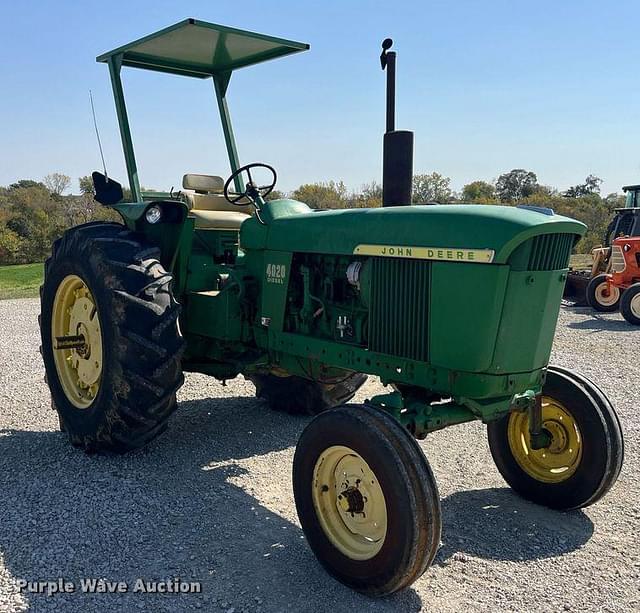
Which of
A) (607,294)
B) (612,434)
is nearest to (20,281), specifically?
(607,294)

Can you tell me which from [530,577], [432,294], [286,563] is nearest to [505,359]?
[432,294]

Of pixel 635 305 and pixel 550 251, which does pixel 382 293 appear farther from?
pixel 635 305

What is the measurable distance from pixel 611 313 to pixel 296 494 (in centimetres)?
1116

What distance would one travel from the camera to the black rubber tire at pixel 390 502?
2668 millimetres

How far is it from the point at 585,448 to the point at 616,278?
9940 mm

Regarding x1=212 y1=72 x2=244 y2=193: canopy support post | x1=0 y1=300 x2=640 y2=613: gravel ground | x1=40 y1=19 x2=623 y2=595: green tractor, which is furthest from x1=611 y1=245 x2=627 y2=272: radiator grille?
x1=212 y1=72 x2=244 y2=193: canopy support post

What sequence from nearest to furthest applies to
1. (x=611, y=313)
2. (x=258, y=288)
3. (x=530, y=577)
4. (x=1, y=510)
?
(x=530, y=577), (x=1, y=510), (x=258, y=288), (x=611, y=313)

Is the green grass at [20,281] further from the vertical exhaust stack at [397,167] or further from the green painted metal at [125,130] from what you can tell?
the vertical exhaust stack at [397,167]

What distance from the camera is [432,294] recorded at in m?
3.18

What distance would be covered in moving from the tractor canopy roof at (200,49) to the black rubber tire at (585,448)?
125 inches

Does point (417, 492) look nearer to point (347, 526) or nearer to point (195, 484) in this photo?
point (347, 526)

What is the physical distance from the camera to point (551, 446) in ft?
12.6

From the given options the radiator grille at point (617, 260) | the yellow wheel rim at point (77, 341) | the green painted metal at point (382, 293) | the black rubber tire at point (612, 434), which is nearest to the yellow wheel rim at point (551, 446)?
the black rubber tire at point (612, 434)

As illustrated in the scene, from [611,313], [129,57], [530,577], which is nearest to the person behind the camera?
[530,577]
